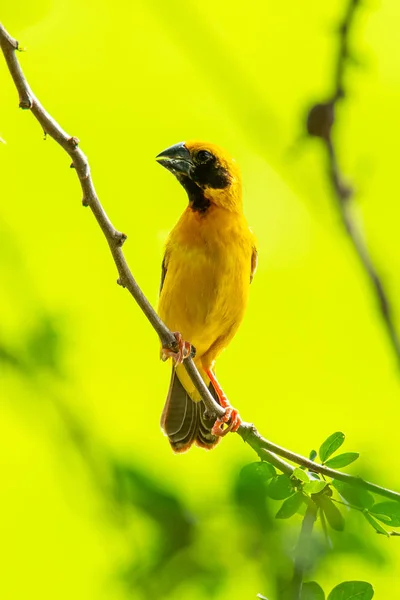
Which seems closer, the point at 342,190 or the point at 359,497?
the point at 359,497

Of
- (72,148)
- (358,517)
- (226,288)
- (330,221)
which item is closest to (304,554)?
(358,517)

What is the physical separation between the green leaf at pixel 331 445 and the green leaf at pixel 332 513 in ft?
1.14

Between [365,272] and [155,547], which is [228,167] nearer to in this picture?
[365,272]

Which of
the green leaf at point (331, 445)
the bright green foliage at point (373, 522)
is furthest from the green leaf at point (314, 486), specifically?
the bright green foliage at point (373, 522)

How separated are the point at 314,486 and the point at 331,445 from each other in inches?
12.2

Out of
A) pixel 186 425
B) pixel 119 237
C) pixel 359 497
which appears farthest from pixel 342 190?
pixel 186 425

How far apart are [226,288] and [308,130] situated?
128 inches

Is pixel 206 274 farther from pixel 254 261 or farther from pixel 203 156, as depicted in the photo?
pixel 203 156

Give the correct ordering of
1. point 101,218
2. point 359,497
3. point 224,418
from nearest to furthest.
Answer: point 359,497 → point 101,218 → point 224,418

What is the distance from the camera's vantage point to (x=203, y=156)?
5488 mm

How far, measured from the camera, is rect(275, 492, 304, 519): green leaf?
1831 millimetres

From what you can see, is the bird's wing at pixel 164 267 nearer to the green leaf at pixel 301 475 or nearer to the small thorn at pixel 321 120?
the green leaf at pixel 301 475

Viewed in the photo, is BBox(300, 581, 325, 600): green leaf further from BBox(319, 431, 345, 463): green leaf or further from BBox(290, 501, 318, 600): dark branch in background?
BBox(319, 431, 345, 463): green leaf

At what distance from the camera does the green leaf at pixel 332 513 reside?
174cm
